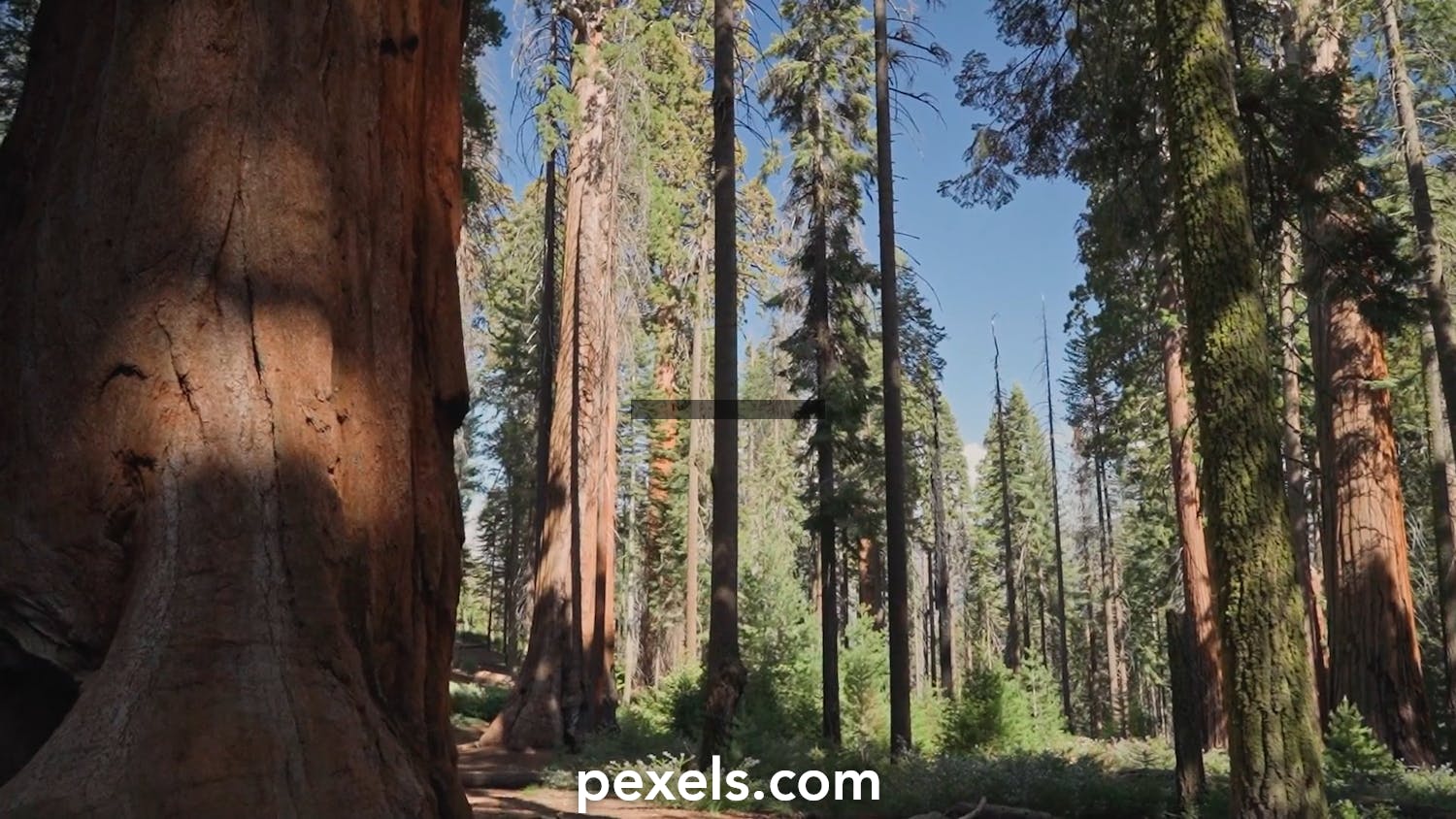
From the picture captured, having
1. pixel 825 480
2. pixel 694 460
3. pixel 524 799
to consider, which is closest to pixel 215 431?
pixel 524 799

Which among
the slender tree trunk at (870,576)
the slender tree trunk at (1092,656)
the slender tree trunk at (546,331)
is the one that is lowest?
the slender tree trunk at (1092,656)

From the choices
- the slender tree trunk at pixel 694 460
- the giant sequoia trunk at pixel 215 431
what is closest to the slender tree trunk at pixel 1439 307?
the giant sequoia trunk at pixel 215 431

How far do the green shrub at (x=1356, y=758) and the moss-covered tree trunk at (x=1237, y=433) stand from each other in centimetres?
524

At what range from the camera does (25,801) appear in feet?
8.89

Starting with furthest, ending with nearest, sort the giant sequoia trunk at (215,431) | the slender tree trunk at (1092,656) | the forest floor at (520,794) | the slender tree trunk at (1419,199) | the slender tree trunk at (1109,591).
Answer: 1. the slender tree trunk at (1092,656)
2. the slender tree trunk at (1109,591)
3. the slender tree trunk at (1419,199)
4. the forest floor at (520,794)
5. the giant sequoia trunk at (215,431)

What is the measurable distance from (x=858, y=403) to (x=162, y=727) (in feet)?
58.5

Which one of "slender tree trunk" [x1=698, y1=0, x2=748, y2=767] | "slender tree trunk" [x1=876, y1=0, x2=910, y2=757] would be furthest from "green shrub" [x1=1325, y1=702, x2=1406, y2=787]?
"slender tree trunk" [x1=698, y1=0, x2=748, y2=767]

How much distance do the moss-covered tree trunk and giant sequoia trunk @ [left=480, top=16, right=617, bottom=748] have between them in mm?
11219

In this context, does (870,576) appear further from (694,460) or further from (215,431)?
(215,431)

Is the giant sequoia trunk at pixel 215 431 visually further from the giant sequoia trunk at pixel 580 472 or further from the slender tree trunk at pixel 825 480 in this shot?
the slender tree trunk at pixel 825 480

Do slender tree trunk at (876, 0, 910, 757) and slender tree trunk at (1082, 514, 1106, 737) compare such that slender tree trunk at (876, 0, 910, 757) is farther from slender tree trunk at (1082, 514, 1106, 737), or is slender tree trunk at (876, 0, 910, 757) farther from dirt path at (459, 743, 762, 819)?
slender tree trunk at (1082, 514, 1106, 737)

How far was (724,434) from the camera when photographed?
1233 centimetres

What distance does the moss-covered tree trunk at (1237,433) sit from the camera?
6.29 meters

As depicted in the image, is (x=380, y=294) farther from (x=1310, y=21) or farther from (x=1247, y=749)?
(x=1310, y=21)
